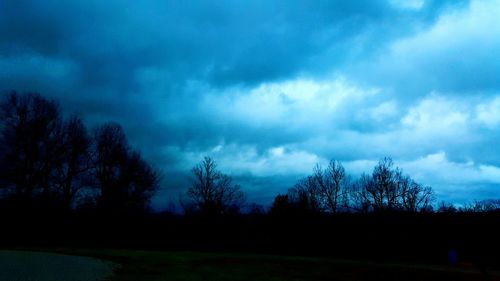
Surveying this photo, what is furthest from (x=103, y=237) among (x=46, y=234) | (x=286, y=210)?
(x=286, y=210)

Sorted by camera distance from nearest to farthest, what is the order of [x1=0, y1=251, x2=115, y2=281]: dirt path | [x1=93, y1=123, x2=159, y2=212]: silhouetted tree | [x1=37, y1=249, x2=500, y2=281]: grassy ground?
1. [x1=0, y1=251, x2=115, y2=281]: dirt path
2. [x1=37, y1=249, x2=500, y2=281]: grassy ground
3. [x1=93, y1=123, x2=159, y2=212]: silhouetted tree

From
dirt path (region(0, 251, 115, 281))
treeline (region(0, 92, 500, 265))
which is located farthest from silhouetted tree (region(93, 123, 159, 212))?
dirt path (region(0, 251, 115, 281))

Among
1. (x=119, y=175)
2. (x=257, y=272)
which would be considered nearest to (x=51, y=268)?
(x=257, y=272)

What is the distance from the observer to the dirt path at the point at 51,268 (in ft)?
49.8

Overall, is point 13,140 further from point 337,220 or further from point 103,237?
point 337,220

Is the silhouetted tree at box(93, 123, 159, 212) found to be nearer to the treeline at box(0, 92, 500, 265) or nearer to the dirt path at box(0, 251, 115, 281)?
the treeline at box(0, 92, 500, 265)

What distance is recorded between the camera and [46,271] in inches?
654

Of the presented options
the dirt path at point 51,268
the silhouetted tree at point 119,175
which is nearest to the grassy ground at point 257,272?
the dirt path at point 51,268

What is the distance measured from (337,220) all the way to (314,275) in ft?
46.2

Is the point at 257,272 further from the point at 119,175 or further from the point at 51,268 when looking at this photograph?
the point at 119,175

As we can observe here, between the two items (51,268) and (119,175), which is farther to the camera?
(119,175)

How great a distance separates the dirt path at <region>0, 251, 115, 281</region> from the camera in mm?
15180

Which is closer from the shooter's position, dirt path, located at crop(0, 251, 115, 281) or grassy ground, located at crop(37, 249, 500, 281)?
dirt path, located at crop(0, 251, 115, 281)

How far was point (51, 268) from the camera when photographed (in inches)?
687
